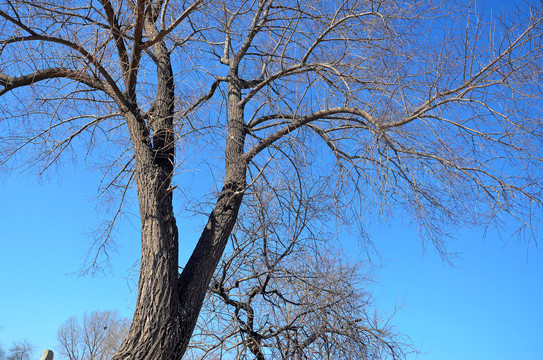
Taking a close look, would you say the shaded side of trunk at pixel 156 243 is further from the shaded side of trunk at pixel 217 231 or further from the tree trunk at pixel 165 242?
the shaded side of trunk at pixel 217 231

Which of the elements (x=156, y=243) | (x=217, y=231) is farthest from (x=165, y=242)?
(x=217, y=231)

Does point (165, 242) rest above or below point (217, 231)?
below

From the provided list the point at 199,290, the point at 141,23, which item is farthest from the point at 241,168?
the point at 141,23

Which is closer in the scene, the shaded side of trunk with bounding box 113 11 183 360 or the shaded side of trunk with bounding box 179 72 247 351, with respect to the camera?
the shaded side of trunk with bounding box 113 11 183 360

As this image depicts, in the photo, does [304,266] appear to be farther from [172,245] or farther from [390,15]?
[390,15]

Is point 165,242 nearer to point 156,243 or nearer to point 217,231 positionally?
point 156,243

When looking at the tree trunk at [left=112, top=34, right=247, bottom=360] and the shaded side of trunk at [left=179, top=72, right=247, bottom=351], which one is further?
the shaded side of trunk at [left=179, top=72, right=247, bottom=351]

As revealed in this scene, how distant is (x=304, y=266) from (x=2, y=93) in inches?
135

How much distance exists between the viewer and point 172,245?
167 inches

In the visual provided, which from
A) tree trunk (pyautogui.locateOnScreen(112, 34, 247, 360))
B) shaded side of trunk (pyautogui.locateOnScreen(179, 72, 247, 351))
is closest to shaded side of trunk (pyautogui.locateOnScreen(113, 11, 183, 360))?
tree trunk (pyautogui.locateOnScreen(112, 34, 247, 360))

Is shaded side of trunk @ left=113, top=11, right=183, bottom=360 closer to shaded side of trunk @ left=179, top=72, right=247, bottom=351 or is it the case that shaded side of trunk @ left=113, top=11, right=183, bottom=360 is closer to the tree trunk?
the tree trunk

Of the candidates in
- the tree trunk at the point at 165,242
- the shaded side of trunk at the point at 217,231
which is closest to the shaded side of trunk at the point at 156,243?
the tree trunk at the point at 165,242

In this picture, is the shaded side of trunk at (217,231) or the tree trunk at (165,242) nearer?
the tree trunk at (165,242)

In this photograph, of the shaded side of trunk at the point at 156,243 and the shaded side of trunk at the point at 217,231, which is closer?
the shaded side of trunk at the point at 156,243
